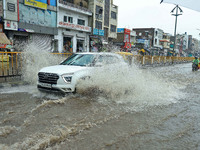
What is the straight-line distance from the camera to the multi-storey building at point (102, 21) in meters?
35.0

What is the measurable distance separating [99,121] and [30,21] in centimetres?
2366

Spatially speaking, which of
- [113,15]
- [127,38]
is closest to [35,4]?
[113,15]

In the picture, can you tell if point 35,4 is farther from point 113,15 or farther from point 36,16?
point 113,15

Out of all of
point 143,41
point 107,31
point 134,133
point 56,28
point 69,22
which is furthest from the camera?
point 143,41

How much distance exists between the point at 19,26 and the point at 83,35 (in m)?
13.3

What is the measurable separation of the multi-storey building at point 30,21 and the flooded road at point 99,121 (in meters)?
18.3

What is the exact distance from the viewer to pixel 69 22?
3158 cm

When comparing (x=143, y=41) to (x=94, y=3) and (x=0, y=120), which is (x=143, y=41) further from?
(x=0, y=120)

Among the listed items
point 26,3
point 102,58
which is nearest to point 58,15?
point 26,3

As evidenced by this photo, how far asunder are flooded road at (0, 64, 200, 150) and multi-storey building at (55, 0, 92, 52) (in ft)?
79.9

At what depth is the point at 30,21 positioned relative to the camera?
24391 millimetres

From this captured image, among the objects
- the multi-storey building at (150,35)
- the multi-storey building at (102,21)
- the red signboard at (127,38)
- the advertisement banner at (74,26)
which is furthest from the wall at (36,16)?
the multi-storey building at (150,35)

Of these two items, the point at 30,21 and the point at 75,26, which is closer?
the point at 30,21

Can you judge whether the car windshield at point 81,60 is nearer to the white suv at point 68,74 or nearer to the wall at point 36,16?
the white suv at point 68,74
